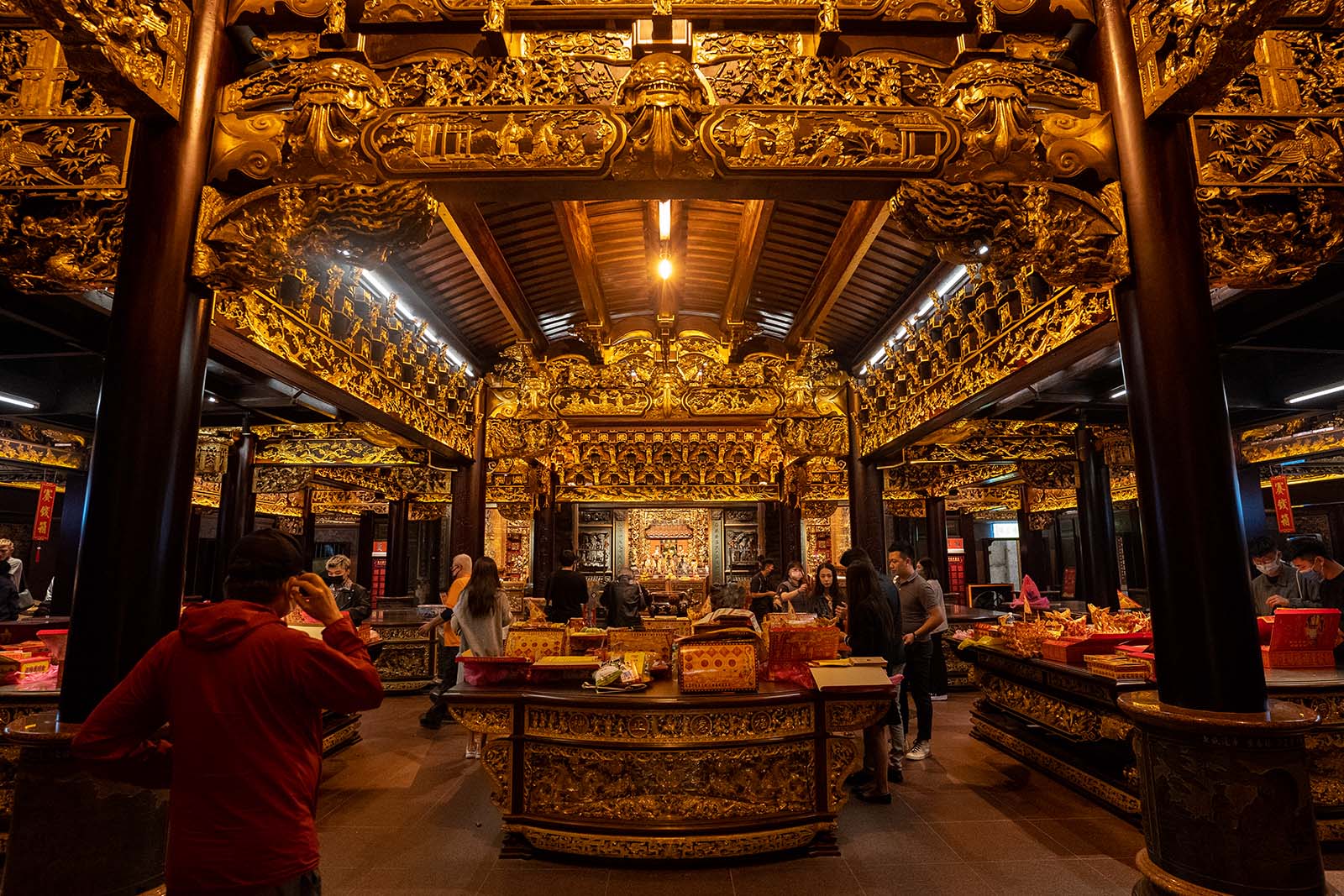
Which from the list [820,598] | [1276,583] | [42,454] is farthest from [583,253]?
[42,454]

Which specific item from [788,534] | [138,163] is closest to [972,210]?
[138,163]

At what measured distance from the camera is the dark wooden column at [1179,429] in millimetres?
2221

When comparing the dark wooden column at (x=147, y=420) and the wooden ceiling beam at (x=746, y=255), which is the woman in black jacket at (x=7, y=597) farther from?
the wooden ceiling beam at (x=746, y=255)

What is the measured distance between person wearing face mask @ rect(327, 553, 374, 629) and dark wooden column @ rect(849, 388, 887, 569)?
5148 mm

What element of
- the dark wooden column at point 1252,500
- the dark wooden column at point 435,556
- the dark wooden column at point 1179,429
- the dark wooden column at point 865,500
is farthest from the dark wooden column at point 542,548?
the dark wooden column at point 1252,500

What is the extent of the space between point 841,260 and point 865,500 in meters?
3.49

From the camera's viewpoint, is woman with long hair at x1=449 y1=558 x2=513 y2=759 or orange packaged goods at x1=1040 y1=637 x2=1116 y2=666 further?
woman with long hair at x1=449 y1=558 x2=513 y2=759

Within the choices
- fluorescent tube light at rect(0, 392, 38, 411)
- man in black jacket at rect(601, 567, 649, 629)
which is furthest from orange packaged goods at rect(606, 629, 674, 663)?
fluorescent tube light at rect(0, 392, 38, 411)

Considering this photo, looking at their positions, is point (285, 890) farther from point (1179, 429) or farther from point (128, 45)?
point (1179, 429)

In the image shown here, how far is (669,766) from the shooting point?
3.22 m

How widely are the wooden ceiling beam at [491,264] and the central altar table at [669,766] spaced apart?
256 cm

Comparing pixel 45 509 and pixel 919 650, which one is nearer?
pixel 919 650

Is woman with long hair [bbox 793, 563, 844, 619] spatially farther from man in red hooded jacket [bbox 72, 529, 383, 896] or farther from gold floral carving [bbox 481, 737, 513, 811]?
man in red hooded jacket [bbox 72, 529, 383, 896]

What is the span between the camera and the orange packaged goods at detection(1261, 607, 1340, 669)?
146 inches
